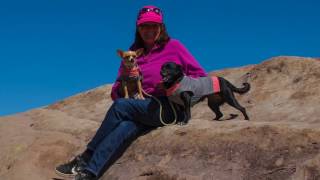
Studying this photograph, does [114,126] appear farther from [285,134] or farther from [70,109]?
[70,109]

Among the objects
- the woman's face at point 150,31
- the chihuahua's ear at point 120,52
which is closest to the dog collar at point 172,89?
the woman's face at point 150,31

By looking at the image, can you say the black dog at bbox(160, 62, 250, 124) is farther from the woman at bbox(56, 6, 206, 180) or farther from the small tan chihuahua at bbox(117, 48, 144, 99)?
the small tan chihuahua at bbox(117, 48, 144, 99)

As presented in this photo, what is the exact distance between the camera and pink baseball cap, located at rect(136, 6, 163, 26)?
678cm

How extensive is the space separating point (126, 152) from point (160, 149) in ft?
1.98

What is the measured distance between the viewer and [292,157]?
529 centimetres

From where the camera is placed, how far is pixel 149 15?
267 inches

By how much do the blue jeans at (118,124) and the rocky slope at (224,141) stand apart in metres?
0.27

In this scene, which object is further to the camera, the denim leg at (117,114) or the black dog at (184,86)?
the black dog at (184,86)

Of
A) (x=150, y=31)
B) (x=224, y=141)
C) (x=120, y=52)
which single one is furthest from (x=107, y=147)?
(x=120, y=52)

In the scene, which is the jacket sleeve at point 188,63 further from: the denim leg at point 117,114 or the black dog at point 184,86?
the denim leg at point 117,114

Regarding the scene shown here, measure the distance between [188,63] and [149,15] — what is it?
2.67 feet

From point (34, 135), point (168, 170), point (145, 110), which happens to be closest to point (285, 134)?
point (168, 170)

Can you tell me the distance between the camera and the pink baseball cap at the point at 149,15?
22.2ft

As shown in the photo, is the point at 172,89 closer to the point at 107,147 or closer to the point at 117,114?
the point at 117,114
